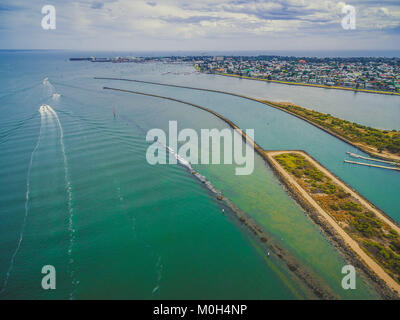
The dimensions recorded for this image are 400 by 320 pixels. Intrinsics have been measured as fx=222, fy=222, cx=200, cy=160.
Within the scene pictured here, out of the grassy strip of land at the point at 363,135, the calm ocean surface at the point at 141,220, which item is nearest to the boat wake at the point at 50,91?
the calm ocean surface at the point at 141,220

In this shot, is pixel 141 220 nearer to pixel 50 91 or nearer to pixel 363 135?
pixel 363 135

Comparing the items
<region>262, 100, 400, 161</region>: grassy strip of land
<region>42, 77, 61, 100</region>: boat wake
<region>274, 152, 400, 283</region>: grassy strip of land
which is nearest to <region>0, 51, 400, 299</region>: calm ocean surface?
<region>274, 152, 400, 283</region>: grassy strip of land

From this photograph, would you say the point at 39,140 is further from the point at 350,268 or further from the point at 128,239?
the point at 350,268

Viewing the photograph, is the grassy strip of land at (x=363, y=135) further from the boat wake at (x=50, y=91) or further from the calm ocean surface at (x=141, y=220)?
the boat wake at (x=50, y=91)

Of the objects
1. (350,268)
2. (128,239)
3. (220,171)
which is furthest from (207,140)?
(350,268)

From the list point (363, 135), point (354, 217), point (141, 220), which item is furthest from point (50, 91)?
point (363, 135)
